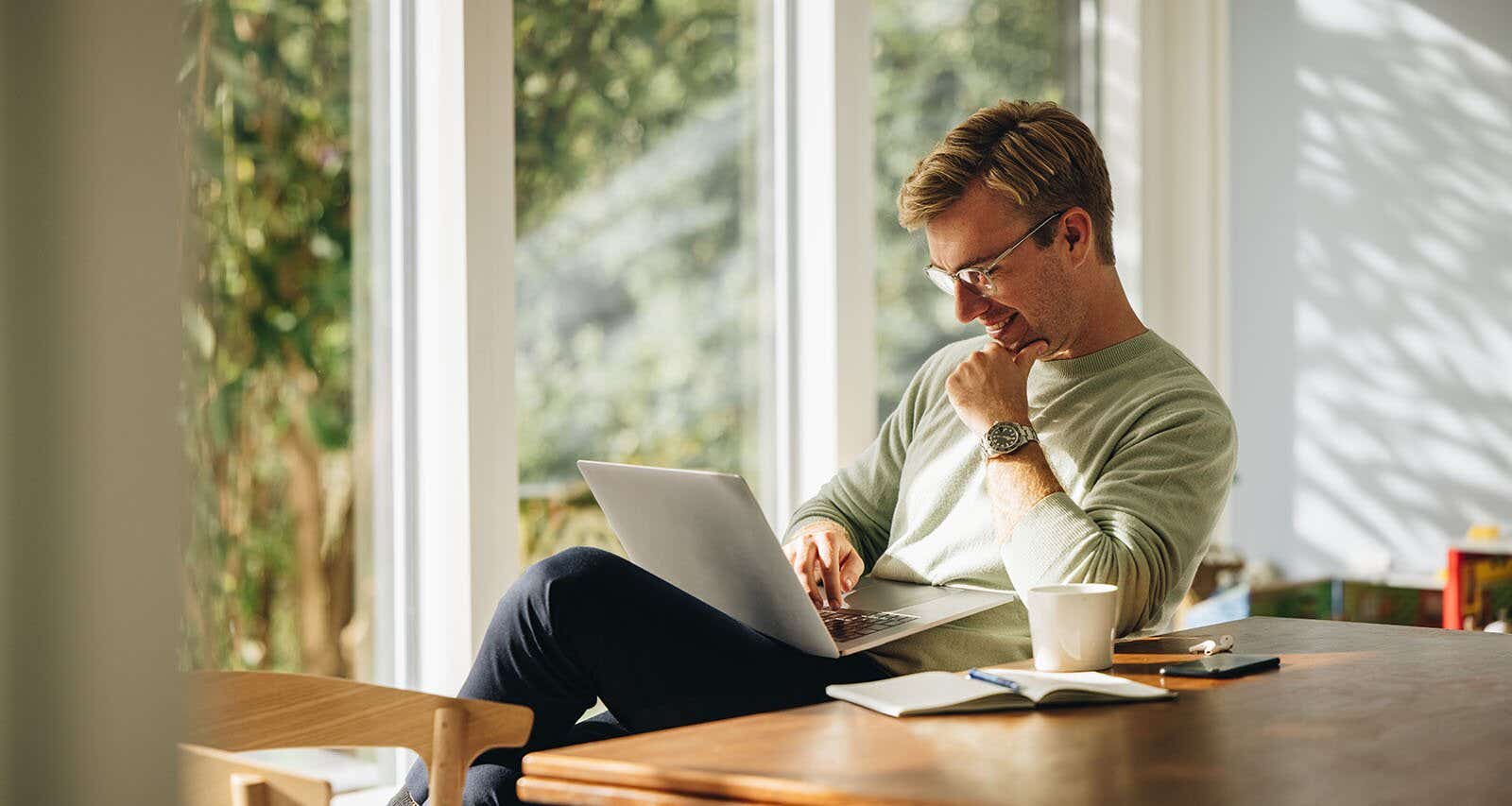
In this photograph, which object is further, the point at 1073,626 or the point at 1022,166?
the point at 1022,166

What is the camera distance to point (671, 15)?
2545mm

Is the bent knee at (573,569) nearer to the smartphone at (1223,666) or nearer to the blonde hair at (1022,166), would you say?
the smartphone at (1223,666)

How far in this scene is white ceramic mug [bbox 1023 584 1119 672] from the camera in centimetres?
112

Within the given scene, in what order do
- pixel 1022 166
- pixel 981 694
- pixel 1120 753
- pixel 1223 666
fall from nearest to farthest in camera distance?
pixel 1120 753
pixel 981 694
pixel 1223 666
pixel 1022 166

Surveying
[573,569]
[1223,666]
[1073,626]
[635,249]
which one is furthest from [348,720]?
[635,249]

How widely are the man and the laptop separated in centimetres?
5

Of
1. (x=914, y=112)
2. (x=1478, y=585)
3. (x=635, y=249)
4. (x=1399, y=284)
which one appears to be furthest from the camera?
(x=1399, y=284)

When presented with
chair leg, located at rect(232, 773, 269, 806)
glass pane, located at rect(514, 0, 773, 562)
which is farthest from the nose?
chair leg, located at rect(232, 773, 269, 806)

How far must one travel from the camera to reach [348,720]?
1.28 meters

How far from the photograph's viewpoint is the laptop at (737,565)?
1317 mm

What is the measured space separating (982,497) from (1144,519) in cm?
29

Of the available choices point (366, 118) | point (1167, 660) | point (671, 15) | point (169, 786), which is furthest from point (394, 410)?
point (169, 786)

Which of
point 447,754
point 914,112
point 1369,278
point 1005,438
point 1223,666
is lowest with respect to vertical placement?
point 447,754

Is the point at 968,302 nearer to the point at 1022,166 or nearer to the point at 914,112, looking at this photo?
the point at 1022,166
